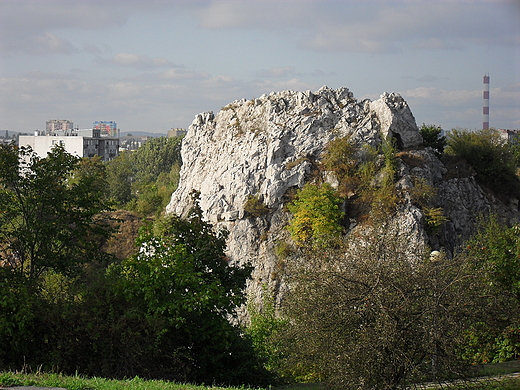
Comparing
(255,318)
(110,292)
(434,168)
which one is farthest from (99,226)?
(434,168)

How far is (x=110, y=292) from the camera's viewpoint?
12.0m

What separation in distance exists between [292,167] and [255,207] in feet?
9.23

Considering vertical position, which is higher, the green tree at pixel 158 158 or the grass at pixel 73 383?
the green tree at pixel 158 158

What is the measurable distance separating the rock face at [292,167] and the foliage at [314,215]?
4.58ft

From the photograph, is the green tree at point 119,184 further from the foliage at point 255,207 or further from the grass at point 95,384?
the grass at point 95,384

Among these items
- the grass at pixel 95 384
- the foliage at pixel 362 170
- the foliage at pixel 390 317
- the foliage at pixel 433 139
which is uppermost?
the foliage at pixel 433 139

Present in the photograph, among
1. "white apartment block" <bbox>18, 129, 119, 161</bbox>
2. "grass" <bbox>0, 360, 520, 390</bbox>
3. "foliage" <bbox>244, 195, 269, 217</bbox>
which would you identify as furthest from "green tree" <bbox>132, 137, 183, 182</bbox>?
"grass" <bbox>0, 360, 520, 390</bbox>

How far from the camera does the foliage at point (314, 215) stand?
84.8 ft

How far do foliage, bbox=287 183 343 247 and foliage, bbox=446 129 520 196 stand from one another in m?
8.87

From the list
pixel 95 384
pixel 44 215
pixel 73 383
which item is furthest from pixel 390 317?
pixel 44 215

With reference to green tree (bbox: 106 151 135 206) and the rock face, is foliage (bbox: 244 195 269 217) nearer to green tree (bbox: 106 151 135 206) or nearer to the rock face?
the rock face

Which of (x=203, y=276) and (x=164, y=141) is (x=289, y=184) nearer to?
(x=203, y=276)

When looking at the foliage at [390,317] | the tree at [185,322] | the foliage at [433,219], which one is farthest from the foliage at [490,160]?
the foliage at [390,317]

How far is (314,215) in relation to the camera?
26156 mm
